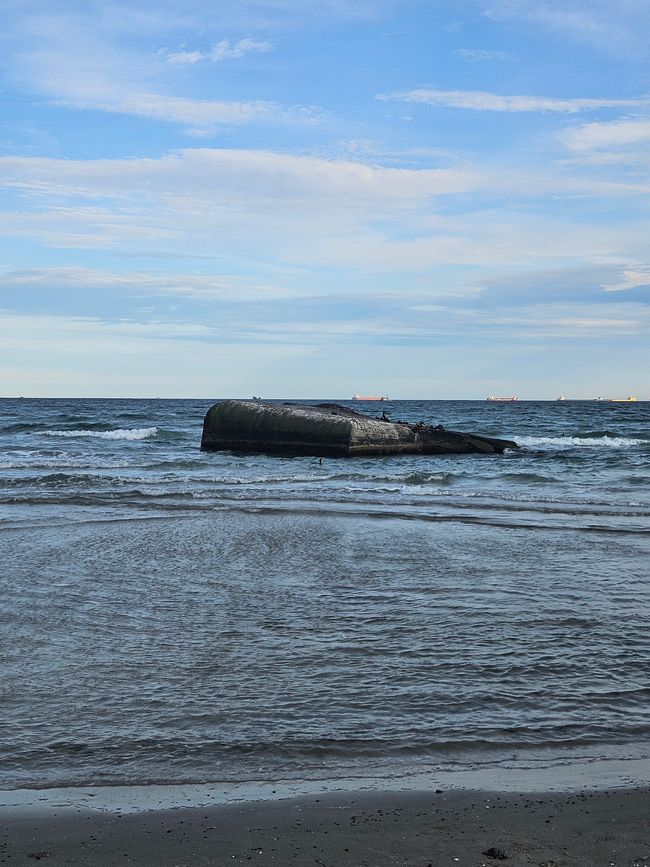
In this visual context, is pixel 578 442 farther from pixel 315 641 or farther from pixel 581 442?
pixel 315 641

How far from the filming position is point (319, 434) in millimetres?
23312

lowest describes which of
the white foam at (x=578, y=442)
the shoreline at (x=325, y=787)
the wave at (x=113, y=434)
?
the shoreline at (x=325, y=787)

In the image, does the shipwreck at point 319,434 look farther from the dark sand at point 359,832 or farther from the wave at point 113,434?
the dark sand at point 359,832

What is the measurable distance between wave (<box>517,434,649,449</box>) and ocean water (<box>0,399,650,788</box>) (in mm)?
17999

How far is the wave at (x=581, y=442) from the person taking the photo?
31.6 meters

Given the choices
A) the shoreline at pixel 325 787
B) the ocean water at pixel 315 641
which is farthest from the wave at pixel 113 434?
the shoreline at pixel 325 787

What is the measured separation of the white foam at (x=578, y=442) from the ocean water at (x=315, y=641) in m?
18.0

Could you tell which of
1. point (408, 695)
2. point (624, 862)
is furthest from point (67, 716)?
point (624, 862)

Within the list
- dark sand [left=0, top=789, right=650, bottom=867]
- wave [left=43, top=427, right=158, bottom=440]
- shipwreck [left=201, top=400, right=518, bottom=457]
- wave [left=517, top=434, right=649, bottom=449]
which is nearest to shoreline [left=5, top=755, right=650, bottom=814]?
dark sand [left=0, top=789, right=650, bottom=867]

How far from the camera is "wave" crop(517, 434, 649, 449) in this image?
104 ft

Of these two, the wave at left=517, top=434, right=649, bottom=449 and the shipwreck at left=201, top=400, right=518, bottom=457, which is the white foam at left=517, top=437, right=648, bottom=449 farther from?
the shipwreck at left=201, top=400, right=518, bottom=457

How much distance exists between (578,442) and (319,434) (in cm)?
1467

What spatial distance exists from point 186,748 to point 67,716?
0.77 metres

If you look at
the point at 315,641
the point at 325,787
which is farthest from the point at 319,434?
the point at 325,787
